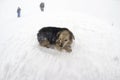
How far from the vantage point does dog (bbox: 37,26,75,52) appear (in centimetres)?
606

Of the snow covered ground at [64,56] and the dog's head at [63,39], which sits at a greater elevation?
the dog's head at [63,39]

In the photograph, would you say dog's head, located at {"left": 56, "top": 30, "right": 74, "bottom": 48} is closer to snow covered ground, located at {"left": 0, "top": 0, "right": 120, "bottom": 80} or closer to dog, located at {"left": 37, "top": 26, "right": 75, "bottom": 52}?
dog, located at {"left": 37, "top": 26, "right": 75, "bottom": 52}

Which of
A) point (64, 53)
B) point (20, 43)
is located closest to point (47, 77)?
point (64, 53)

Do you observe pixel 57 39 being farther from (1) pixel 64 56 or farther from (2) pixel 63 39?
(1) pixel 64 56

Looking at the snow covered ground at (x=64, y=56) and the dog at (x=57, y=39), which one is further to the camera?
the dog at (x=57, y=39)

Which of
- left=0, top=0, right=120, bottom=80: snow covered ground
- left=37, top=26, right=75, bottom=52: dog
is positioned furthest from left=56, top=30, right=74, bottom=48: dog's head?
left=0, top=0, right=120, bottom=80: snow covered ground

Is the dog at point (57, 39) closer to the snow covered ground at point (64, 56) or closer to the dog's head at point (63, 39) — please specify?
the dog's head at point (63, 39)

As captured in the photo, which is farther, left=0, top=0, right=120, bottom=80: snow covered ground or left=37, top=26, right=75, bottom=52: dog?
left=37, top=26, right=75, bottom=52: dog

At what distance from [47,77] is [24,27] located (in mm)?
3379

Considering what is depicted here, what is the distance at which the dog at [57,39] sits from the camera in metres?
6.06

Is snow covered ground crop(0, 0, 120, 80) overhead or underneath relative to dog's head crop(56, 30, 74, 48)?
underneath

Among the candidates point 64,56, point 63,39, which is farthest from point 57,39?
point 64,56

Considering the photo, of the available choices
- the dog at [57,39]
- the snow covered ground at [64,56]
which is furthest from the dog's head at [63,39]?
the snow covered ground at [64,56]

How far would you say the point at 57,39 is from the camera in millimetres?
6133
